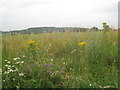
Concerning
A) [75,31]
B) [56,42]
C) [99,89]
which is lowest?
[99,89]

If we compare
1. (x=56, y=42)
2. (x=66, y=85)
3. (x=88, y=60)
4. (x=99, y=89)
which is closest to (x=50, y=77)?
(x=66, y=85)

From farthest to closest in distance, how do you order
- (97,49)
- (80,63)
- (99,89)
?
(97,49)
(80,63)
(99,89)

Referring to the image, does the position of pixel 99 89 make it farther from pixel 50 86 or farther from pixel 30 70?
pixel 30 70

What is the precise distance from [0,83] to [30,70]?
0.38m

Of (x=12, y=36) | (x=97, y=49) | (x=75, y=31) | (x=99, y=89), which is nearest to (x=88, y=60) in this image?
(x=97, y=49)

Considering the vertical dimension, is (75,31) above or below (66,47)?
above

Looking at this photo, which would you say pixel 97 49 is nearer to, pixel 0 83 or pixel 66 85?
pixel 66 85

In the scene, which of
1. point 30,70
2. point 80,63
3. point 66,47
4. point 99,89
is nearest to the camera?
point 99,89

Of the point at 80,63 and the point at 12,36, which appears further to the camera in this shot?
the point at 12,36

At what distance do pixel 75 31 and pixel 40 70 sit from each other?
305 cm

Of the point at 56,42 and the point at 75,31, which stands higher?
the point at 75,31

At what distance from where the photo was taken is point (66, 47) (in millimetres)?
3521

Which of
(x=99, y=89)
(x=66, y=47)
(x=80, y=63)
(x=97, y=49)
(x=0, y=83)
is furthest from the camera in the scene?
(x=66, y=47)

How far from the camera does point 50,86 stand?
1682 millimetres
